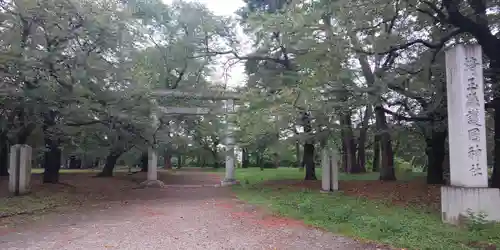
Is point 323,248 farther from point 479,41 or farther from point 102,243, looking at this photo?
point 479,41

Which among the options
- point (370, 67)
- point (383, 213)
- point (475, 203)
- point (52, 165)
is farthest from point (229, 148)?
point (475, 203)

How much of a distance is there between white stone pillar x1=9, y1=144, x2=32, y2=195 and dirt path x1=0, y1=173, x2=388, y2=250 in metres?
2.78

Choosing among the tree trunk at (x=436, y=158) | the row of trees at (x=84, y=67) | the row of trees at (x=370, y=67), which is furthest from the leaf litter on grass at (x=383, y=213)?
the row of trees at (x=84, y=67)

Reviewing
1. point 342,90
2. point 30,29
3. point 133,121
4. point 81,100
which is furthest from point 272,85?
point 30,29

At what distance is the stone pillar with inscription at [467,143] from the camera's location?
22.4 ft

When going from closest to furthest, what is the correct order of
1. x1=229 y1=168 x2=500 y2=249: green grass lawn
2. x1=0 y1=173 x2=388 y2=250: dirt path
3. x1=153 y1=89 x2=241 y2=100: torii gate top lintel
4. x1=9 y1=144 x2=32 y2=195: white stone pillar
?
1. x1=229 y1=168 x2=500 y2=249: green grass lawn
2. x1=0 y1=173 x2=388 y2=250: dirt path
3. x1=9 y1=144 x2=32 y2=195: white stone pillar
4. x1=153 y1=89 x2=241 y2=100: torii gate top lintel

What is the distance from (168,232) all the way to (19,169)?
697 centimetres

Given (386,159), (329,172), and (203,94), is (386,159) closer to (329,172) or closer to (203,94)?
(329,172)

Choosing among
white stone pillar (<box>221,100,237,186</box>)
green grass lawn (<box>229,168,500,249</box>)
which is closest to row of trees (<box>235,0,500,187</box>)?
white stone pillar (<box>221,100,237,186</box>)

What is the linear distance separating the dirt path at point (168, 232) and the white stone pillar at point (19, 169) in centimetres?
278

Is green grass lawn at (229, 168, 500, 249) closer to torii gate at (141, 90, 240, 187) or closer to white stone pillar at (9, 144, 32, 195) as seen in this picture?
torii gate at (141, 90, 240, 187)

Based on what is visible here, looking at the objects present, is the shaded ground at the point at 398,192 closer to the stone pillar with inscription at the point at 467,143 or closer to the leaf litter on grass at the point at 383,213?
Answer: the leaf litter on grass at the point at 383,213

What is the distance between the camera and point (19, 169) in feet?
37.4

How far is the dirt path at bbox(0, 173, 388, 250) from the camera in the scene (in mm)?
5922
